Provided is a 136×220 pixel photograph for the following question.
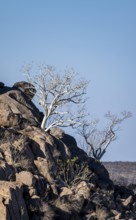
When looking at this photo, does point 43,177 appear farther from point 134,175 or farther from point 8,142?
point 134,175

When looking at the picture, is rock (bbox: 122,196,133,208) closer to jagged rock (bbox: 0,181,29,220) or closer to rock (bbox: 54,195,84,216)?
rock (bbox: 54,195,84,216)

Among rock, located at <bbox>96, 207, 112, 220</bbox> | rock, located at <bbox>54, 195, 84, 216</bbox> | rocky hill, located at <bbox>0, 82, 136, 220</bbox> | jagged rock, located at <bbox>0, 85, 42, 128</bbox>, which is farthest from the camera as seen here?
jagged rock, located at <bbox>0, 85, 42, 128</bbox>

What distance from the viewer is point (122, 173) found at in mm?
61156

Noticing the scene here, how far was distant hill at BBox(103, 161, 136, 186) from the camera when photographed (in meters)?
58.3

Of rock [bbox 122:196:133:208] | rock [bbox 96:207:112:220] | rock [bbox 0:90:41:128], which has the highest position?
rock [bbox 0:90:41:128]

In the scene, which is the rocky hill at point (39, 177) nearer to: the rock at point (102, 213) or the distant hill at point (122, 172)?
the rock at point (102, 213)

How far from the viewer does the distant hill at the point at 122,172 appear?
58.3m

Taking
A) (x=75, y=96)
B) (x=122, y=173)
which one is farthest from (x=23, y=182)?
(x=122, y=173)

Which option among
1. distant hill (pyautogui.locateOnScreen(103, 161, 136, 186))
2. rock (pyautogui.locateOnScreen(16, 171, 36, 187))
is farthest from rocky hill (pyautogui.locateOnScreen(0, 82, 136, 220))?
distant hill (pyautogui.locateOnScreen(103, 161, 136, 186))

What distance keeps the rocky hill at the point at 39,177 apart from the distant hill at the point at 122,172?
2209 cm

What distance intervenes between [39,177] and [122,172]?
39438mm

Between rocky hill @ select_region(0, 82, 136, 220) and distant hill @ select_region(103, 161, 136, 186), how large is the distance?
72.5 feet

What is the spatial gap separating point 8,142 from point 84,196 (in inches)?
173

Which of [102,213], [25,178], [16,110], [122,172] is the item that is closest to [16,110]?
[16,110]
